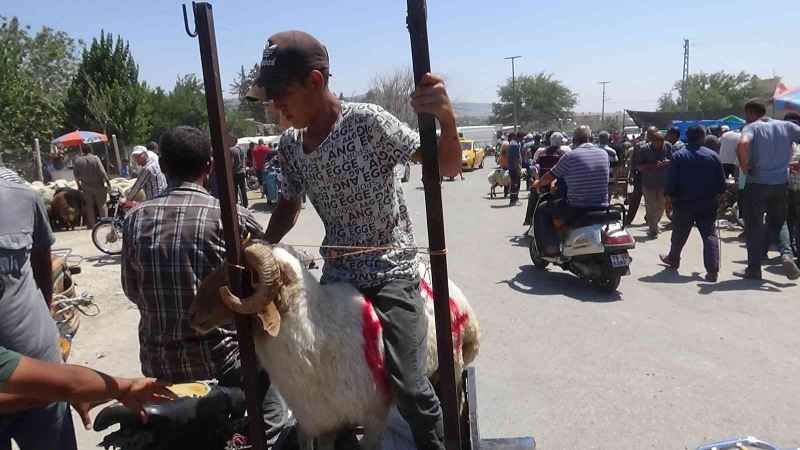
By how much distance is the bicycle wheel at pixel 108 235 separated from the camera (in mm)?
11602

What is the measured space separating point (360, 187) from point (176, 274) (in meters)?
0.92

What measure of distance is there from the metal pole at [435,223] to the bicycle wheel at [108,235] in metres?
10.8

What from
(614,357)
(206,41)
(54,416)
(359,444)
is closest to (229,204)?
(206,41)

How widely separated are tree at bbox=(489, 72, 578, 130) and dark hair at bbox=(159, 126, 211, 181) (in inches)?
3430

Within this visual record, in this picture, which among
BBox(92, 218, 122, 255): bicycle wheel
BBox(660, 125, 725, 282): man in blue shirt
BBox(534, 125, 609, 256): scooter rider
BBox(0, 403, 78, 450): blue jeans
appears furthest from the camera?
BBox(92, 218, 122, 255): bicycle wheel

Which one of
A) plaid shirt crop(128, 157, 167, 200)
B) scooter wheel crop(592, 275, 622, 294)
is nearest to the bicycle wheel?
plaid shirt crop(128, 157, 167, 200)

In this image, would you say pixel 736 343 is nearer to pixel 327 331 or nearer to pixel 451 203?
pixel 327 331

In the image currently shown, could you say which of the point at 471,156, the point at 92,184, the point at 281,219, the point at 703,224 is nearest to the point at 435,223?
the point at 281,219

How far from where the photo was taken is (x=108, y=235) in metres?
11.7

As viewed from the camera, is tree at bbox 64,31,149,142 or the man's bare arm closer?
the man's bare arm

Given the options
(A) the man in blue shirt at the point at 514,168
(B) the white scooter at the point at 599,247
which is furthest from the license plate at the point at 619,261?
(A) the man in blue shirt at the point at 514,168

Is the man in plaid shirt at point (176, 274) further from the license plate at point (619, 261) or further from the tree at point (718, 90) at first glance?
the tree at point (718, 90)

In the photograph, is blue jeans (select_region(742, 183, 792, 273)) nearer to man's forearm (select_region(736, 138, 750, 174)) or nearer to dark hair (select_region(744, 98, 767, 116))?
man's forearm (select_region(736, 138, 750, 174))

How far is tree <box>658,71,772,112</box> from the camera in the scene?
64.9 m
